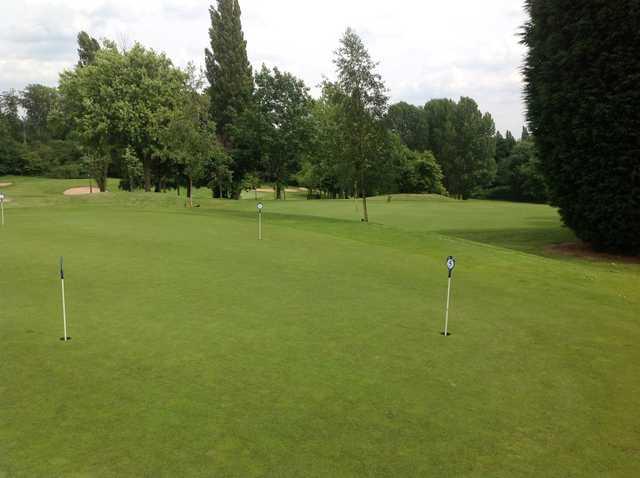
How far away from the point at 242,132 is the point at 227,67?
773 cm

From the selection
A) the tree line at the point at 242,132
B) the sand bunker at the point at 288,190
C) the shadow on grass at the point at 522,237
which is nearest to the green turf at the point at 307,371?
the shadow on grass at the point at 522,237

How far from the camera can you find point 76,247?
46.3ft

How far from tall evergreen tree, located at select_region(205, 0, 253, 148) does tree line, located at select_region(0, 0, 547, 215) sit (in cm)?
12

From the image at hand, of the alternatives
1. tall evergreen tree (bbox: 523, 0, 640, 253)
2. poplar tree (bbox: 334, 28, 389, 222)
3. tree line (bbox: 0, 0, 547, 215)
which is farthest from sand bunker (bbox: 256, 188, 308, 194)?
tall evergreen tree (bbox: 523, 0, 640, 253)

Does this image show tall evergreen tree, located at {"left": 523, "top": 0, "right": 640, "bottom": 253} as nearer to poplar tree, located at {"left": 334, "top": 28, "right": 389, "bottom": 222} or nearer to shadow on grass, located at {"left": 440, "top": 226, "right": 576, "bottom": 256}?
shadow on grass, located at {"left": 440, "top": 226, "right": 576, "bottom": 256}

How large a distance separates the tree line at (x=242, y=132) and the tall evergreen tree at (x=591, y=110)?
2.59 m

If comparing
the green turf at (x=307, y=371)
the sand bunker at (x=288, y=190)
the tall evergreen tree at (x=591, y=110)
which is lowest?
the green turf at (x=307, y=371)

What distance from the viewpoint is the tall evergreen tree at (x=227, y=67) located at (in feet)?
184

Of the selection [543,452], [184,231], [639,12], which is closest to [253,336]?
[543,452]

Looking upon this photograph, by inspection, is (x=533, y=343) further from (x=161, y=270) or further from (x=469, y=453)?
(x=161, y=270)

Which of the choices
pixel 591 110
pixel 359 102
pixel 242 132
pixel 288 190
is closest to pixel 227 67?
pixel 242 132

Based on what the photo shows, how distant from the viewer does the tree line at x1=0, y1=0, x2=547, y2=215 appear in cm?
2859

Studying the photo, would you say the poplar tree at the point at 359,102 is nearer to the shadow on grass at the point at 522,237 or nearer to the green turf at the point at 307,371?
the shadow on grass at the point at 522,237

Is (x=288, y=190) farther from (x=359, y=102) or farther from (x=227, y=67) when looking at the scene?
(x=359, y=102)
